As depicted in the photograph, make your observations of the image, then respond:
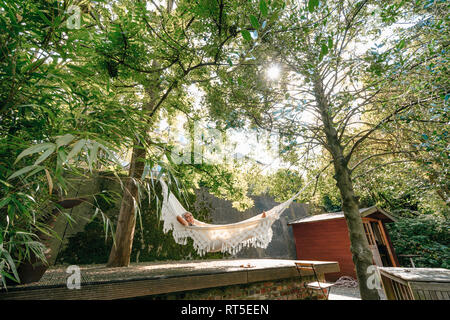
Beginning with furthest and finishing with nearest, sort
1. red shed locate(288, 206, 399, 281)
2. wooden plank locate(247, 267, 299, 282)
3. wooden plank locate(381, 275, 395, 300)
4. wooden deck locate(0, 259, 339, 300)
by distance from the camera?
red shed locate(288, 206, 399, 281), wooden plank locate(381, 275, 395, 300), wooden plank locate(247, 267, 299, 282), wooden deck locate(0, 259, 339, 300)

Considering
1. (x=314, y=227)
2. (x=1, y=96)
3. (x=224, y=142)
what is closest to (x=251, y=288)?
(x=224, y=142)

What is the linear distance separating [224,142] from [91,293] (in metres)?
2.86

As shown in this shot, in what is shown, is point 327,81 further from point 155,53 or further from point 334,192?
point 155,53

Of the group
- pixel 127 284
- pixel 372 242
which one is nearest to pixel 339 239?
pixel 372 242

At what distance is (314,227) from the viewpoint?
6480mm

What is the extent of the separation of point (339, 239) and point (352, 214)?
3.98 m

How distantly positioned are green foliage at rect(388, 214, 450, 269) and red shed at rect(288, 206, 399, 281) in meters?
0.63

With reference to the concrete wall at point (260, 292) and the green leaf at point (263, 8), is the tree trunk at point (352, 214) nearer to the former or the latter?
the concrete wall at point (260, 292)

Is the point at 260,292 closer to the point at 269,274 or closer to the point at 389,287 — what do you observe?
A: the point at 269,274

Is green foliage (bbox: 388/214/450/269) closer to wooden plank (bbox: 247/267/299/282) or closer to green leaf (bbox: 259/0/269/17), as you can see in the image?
wooden plank (bbox: 247/267/299/282)

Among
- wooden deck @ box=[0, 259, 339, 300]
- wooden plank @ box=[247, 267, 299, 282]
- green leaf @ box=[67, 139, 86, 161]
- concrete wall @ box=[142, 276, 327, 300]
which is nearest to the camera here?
green leaf @ box=[67, 139, 86, 161]

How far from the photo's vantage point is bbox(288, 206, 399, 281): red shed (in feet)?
18.5

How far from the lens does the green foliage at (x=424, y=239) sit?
5.84m

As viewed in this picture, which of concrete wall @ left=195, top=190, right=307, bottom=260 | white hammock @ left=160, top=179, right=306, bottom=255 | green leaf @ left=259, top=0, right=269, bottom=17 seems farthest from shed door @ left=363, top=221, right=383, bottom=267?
green leaf @ left=259, top=0, right=269, bottom=17
